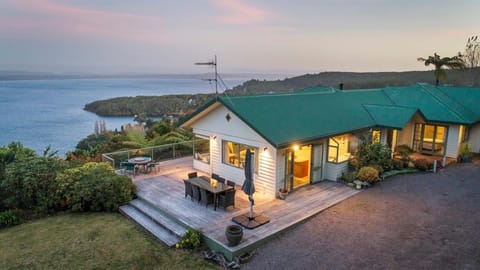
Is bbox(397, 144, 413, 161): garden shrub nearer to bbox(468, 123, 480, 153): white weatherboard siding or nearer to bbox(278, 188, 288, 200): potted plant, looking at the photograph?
bbox(468, 123, 480, 153): white weatherboard siding

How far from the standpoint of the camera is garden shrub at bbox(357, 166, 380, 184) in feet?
40.3

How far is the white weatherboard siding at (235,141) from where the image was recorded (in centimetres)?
1094

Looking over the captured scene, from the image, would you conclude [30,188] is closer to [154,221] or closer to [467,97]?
[154,221]

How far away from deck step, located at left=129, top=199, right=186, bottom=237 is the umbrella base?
1.70 m

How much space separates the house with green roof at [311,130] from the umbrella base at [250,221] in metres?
1.96

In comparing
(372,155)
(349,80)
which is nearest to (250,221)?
(372,155)

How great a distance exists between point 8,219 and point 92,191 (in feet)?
9.23

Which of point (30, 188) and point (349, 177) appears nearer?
point (30, 188)

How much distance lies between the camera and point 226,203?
9.86 metres

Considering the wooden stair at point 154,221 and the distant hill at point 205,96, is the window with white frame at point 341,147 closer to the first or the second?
the wooden stair at point 154,221

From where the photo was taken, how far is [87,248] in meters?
8.34

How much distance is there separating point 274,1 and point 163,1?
7719 millimetres

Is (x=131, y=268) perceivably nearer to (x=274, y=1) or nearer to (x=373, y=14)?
(x=274, y=1)

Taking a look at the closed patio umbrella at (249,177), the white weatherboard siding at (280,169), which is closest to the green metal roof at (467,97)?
the white weatherboard siding at (280,169)
